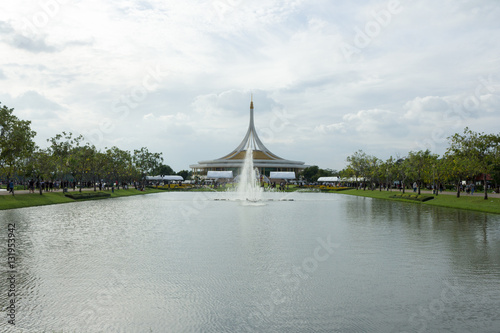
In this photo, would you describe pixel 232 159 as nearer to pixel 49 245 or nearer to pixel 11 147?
pixel 11 147

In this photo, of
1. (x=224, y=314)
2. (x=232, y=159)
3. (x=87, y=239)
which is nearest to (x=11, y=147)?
(x=87, y=239)

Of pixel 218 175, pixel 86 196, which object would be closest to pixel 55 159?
pixel 86 196

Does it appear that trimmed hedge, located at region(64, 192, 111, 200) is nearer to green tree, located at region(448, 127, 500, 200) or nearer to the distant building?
green tree, located at region(448, 127, 500, 200)

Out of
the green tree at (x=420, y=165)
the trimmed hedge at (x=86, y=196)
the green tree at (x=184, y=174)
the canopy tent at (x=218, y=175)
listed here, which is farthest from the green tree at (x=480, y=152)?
the green tree at (x=184, y=174)

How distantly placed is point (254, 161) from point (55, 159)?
10852 cm

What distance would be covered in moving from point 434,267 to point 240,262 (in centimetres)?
566

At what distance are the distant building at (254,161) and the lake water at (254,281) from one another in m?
135

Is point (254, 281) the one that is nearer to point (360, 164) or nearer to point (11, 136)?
point (11, 136)

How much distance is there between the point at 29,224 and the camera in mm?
21578

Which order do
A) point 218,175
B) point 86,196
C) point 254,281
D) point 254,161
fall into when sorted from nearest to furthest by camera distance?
point 254,281 < point 86,196 < point 218,175 < point 254,161

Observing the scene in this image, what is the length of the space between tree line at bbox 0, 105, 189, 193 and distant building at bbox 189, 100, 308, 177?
238ft

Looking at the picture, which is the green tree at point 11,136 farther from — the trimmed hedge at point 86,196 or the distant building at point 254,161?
the distant building at point 254,161

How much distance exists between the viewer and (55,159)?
154 feet

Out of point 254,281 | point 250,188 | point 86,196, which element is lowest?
point 254,281
